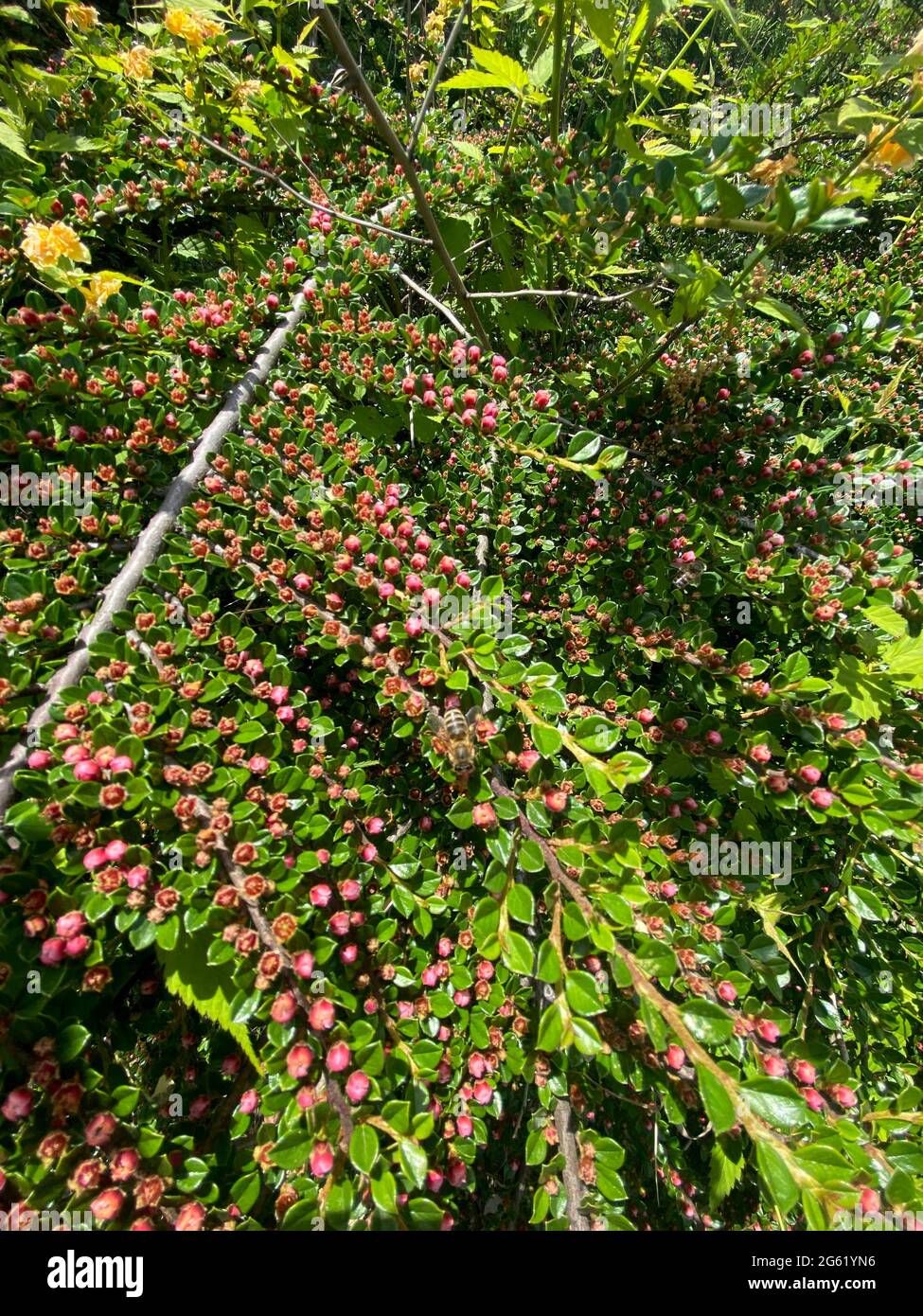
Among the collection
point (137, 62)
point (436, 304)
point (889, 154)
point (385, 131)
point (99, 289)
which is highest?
point (137, 62)

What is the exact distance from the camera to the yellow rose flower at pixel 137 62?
1.94 metres

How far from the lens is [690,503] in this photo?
66.8 inches

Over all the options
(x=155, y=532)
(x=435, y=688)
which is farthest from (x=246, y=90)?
(x=435, y=688)

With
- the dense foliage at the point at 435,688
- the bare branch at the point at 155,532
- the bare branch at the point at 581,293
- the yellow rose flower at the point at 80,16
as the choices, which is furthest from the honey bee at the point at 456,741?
the yellow rose flower at the point at 80,16

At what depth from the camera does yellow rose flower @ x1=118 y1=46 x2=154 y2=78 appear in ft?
6.38

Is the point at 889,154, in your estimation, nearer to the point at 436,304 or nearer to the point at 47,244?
the point at 436,304

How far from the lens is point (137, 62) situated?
195cm

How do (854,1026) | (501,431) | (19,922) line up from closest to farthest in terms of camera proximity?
1. (19,922)
2. (501,431)
3. (854,1026)

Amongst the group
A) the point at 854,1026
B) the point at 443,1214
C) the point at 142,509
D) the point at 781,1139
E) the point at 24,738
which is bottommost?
the point at 854,1026

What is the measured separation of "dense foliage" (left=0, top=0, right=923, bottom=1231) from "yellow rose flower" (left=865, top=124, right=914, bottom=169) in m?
0.01

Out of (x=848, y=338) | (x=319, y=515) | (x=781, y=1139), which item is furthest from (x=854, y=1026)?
(x=319, y=515)

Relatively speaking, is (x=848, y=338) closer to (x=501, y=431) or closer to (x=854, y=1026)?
(x=501, y=431)

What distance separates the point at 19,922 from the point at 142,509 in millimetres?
1020

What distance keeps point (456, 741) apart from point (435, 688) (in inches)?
6.9
